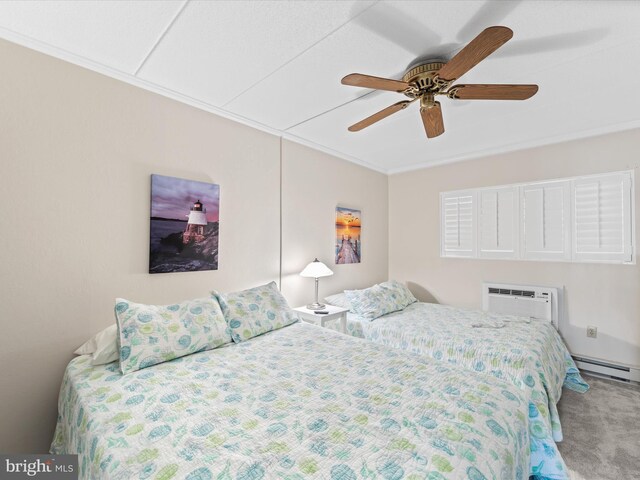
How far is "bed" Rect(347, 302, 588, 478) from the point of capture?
177 cm

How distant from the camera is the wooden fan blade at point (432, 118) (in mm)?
1912

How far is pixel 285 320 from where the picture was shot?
8.04ft

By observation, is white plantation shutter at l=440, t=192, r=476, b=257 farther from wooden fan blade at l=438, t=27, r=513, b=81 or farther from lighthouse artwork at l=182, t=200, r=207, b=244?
lighthouse artwork at l=182, t=200, r=207, b=244

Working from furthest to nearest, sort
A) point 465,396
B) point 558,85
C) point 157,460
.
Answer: point 558,85 < point 465,396 < point 157,460

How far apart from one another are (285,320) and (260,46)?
1941 mm

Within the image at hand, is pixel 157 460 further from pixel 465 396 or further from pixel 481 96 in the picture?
pixel 481 96

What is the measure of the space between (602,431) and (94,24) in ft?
13.7

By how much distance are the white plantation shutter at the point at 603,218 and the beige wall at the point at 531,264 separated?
86 mm

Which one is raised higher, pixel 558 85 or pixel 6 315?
pixel 558 85

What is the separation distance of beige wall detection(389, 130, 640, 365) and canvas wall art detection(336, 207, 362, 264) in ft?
2.57

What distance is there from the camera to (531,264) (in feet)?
11.0

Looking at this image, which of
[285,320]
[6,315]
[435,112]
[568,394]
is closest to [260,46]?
[435,112]

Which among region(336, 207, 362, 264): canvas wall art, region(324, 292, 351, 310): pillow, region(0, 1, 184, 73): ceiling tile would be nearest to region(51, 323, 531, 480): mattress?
region(324, 292, 351, 310): pillow

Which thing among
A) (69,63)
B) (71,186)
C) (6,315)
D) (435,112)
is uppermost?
(69,63)
